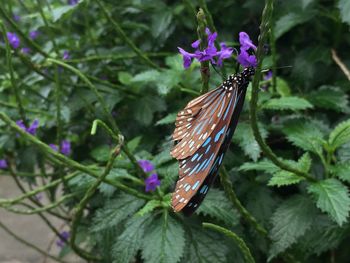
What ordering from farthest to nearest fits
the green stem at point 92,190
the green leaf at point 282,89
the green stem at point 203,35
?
the green leaf at point 282,89
the green stem at point 92,190
the green stem at point 203,35

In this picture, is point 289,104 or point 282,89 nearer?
point 289,104

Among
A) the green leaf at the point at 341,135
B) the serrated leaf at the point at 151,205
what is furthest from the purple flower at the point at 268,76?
the serrated leaf at the point at 151,205

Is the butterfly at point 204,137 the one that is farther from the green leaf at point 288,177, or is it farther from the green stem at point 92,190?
the green leaf at point 288,177

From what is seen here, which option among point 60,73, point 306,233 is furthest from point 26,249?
point 306,233

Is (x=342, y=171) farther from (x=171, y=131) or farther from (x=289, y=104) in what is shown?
(x=171, y=131)

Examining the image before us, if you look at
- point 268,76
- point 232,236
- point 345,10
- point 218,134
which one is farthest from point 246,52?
point 268,76

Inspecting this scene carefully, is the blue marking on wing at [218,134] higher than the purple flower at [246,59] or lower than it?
lower

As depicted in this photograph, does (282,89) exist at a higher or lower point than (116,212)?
higher
